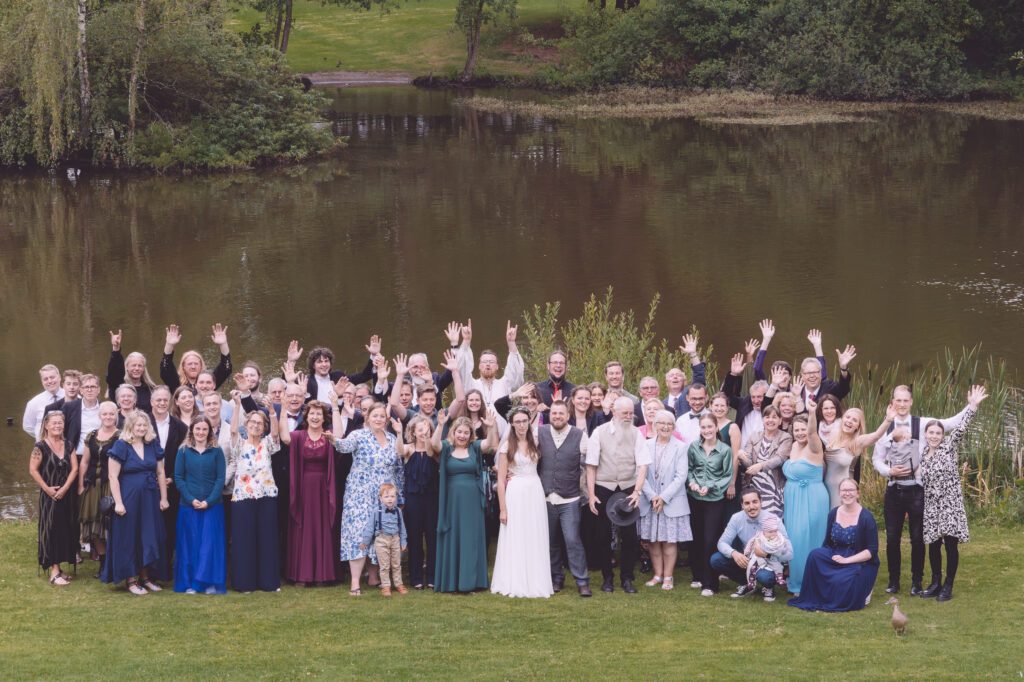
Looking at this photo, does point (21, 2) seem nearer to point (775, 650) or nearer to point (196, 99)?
point (196, 99)

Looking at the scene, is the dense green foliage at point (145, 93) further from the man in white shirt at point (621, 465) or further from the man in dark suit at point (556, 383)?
the man in white shirt at point (621, 465)

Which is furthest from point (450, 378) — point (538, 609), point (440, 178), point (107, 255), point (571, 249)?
point (440, 178)

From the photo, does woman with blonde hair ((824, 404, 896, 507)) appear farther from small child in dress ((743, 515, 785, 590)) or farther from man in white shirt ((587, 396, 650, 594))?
man in white shirt ((587, 396, 650, 594))

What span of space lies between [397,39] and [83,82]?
105 ft

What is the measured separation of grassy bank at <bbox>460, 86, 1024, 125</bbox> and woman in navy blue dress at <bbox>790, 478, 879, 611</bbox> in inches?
1442

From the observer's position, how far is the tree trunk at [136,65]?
35156 mm

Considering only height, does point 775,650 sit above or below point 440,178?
below

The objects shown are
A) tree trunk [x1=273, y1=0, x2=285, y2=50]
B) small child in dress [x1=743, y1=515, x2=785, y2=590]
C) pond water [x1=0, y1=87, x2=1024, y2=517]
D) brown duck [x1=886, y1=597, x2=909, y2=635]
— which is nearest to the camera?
brown duck [x1=886, y1=597, x2=909, y2=635]

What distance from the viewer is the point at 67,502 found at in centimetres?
1073

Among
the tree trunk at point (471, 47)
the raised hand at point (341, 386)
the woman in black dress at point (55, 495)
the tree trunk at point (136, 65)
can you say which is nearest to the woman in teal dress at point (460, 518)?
the raised hand at point (341, 386)

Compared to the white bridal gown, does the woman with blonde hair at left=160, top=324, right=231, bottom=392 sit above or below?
Answer: above

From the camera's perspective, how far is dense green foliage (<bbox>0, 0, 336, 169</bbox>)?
33.8 meters

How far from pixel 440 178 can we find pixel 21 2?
11.7 metres

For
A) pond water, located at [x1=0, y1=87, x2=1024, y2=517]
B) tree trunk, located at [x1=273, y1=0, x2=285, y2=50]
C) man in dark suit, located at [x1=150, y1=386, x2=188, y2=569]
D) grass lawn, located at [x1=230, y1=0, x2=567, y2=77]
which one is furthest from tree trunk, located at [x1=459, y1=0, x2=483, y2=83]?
man in dark suit, located at [x1=150, y1=386, x2=188, y2=569]
